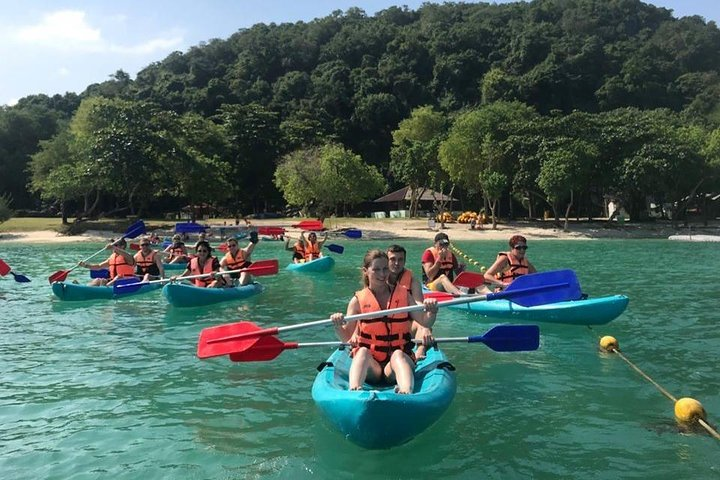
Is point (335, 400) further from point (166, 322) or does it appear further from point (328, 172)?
point (328, 172)

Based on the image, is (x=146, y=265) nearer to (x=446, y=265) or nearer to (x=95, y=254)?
(x=95, y=254)

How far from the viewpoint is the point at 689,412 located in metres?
5.16

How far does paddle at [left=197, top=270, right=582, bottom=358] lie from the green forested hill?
2666cm

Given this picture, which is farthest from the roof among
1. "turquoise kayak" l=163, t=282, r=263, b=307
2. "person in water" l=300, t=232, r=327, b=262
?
"turquoise kayak" l=163, t=282, r=263, b=307

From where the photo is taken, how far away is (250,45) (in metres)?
81.8

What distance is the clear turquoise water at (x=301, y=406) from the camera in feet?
15.0

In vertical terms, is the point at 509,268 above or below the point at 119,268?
above

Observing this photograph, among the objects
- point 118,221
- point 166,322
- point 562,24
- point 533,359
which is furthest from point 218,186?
point 562,24

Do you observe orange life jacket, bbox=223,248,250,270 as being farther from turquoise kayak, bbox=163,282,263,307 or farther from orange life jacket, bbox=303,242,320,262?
orange life jacket, bbox=303,242,320,262

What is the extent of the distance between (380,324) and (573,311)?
4.21m

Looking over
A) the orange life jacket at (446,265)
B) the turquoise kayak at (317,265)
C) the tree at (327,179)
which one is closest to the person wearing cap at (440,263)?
the orange life jacket at (446,265)

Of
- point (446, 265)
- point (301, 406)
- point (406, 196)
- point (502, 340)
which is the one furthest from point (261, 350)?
point (406, 196)

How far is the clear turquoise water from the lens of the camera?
15.0 ft

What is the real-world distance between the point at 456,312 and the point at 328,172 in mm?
25317
